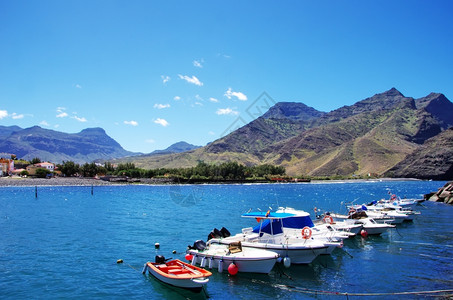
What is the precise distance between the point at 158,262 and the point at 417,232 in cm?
3704

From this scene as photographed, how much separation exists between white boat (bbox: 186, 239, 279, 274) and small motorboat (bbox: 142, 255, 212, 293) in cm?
298

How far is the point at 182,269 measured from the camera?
82.4 feet

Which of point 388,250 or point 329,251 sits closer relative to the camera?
point 329,251

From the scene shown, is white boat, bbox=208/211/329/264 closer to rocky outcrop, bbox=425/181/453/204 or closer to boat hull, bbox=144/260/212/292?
boat hull, bbox=144/260/212/292

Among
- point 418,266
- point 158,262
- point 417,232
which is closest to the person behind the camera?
point 158,262

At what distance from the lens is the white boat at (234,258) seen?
2662 centimetres

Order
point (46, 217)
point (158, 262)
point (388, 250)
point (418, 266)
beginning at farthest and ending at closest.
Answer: point (46, 217)
point (388, 250)
point (418, 266)
point (158, 262)

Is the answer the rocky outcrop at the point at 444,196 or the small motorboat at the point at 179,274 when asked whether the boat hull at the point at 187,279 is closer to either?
the small motorboat at the point at 179,274

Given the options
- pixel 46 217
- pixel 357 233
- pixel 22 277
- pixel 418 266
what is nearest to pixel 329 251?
pixel 418 266

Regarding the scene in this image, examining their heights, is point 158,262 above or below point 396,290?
above

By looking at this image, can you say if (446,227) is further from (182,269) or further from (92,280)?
(92,280)

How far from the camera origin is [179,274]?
957 inches

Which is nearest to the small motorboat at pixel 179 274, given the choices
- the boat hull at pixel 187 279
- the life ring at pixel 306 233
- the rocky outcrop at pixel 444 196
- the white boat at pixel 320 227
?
the boat hull at pixel 187 279

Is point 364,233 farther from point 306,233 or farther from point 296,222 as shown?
point 306,233
